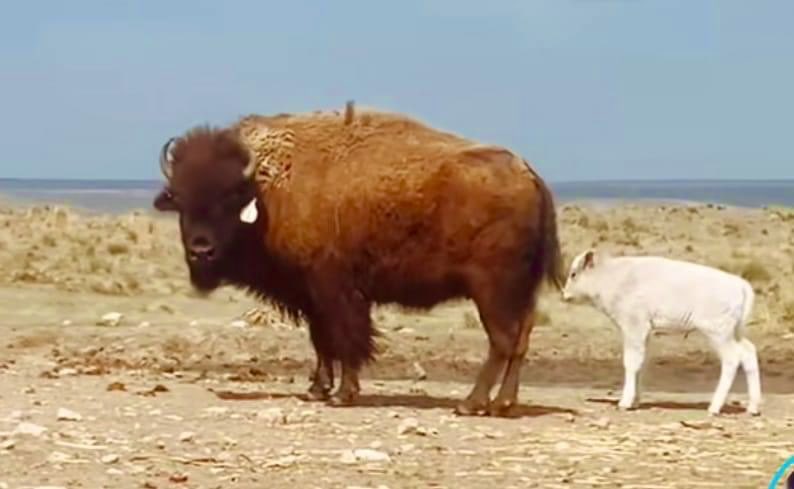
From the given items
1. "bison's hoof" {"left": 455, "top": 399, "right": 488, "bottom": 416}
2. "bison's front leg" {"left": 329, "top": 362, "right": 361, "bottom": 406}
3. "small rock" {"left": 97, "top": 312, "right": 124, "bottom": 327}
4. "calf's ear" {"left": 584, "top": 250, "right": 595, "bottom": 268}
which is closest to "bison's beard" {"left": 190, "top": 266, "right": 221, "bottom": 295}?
"bison's front leg" {"left": 329, "top": 362, "right": 361, "bottom": 406}

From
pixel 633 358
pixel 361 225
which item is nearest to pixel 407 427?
pixel 361 225

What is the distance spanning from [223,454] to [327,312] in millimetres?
3412

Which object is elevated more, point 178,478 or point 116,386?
point 178,478

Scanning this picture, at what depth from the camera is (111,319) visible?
21656 millimetres

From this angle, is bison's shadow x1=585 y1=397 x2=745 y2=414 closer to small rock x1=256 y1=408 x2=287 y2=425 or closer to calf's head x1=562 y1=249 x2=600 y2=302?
calf's head x1=562 y1=249 x2=600 y2=302

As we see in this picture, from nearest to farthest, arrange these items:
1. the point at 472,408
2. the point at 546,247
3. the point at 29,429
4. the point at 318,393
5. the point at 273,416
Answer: the point at 29,429
the point at 273,416
the point at 472,408
the point at 546,247
the point at 318,393

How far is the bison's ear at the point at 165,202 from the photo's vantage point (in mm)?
14211

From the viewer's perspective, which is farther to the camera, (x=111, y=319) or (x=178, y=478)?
(x=111, y=319)

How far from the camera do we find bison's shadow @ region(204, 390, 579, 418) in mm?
13672

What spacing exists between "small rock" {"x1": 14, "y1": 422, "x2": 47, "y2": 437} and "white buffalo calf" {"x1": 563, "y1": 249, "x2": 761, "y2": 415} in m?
4.68

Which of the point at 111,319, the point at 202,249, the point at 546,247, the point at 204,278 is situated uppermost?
the point at 546,247

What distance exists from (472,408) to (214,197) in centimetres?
258

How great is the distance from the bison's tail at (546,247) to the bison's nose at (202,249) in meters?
2.49

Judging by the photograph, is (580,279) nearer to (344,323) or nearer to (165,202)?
(344,323)
